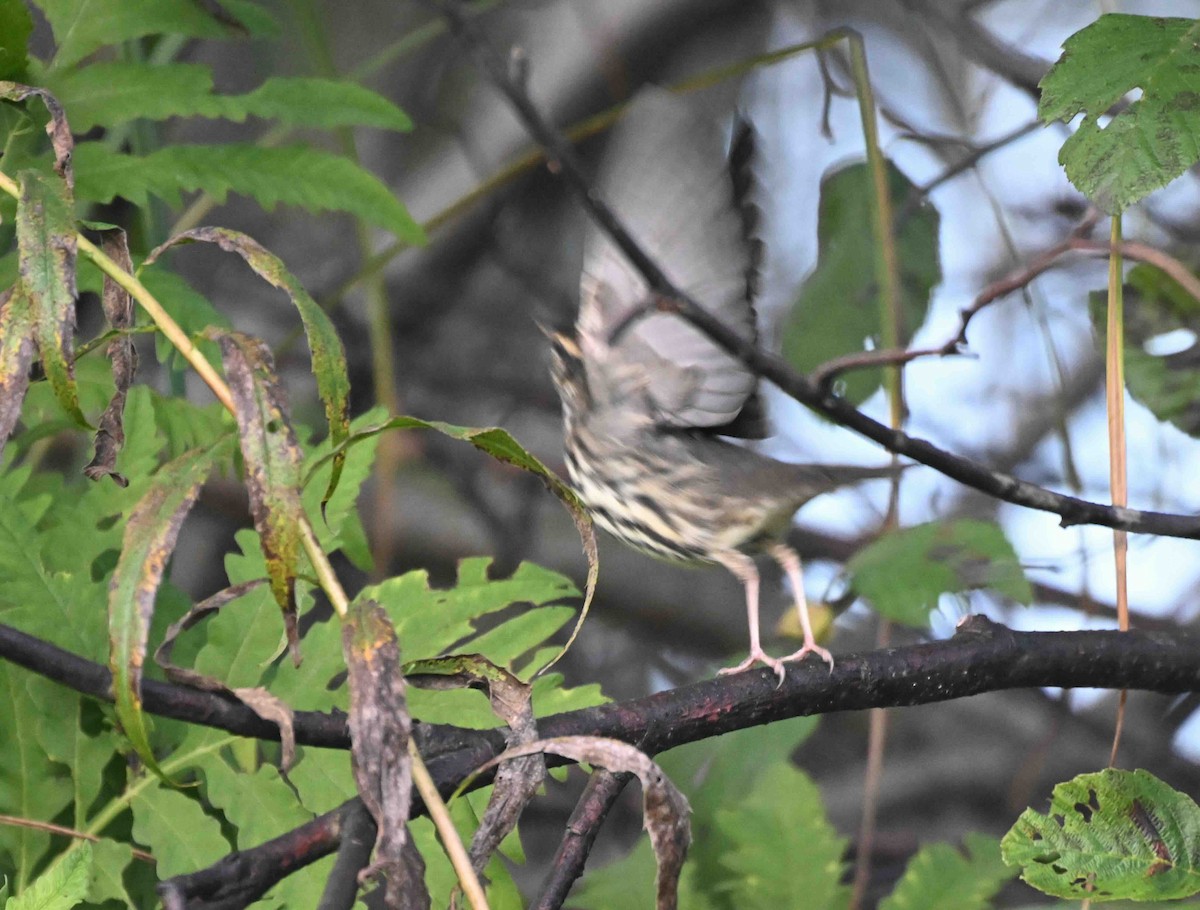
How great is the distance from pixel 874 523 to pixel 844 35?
1.17 m

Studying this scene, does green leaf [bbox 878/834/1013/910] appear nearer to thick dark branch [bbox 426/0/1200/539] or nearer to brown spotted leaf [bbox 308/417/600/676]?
thick dark branch [bbox 426/0/1200/539]

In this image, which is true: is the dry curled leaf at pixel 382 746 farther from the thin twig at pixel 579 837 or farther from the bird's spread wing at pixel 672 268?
the bird's spread wing at pixel 672 268

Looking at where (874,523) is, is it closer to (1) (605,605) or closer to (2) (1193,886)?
Answer: (1) (605,605)

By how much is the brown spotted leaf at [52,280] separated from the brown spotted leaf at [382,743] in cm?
29

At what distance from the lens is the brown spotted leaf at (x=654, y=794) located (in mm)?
798

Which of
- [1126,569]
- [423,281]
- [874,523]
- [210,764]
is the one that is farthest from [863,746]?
[210,764]

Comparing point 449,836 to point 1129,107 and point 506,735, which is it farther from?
point 1129,107

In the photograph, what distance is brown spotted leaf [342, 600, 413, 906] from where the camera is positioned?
2.39 feet

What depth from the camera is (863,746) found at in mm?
3619

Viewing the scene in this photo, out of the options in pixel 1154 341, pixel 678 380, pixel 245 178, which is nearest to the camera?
pixel 245 178

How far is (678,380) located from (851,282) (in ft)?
2.62

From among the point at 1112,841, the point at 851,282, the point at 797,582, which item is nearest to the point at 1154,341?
the point at 851,282

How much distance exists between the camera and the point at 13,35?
1.28 m

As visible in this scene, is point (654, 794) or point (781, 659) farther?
point (781, 659)
